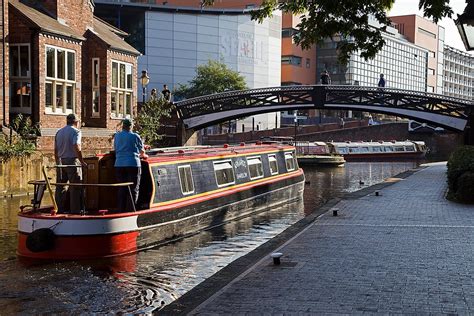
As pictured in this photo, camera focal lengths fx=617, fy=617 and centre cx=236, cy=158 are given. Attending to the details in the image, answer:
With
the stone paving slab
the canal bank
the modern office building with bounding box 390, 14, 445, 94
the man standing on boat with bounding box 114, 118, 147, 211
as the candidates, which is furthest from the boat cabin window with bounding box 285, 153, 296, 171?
the modern office building with bounding box 390, 14, 445, 94

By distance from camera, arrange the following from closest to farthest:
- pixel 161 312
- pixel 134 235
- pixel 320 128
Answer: pixel 161 312 < pixel 134 235 < pixel 320 128

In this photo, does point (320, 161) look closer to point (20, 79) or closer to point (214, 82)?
point (214, 82)

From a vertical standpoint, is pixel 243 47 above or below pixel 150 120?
above

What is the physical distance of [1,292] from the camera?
26.6 ft

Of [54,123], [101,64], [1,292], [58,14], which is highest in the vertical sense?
[58,14]

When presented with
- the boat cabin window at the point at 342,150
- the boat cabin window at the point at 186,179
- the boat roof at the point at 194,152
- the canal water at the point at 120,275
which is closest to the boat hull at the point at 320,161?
the boat cabin window at the point at 342,150

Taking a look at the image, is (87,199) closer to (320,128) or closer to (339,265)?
(339,265)

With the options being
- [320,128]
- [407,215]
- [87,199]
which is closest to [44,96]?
[87,199]

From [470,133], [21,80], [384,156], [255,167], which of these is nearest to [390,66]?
[384,156]

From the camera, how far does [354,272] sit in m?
7.32

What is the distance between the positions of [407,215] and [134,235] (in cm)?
576

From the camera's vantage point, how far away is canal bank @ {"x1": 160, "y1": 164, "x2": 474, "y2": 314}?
19.5ft

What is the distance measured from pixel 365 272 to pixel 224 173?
8.25m

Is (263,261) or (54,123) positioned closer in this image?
(263,261)
